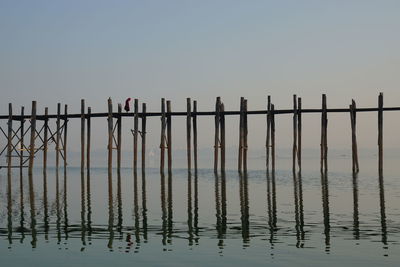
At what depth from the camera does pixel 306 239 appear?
1235cm

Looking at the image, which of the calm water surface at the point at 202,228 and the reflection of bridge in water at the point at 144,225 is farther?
the reflection of bridge in water at the point at 144,225

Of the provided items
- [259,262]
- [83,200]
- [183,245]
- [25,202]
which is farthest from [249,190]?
[259,262]

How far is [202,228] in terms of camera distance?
14.1 metres

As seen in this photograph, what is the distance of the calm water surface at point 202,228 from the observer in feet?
35.2

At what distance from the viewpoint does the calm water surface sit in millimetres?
10734

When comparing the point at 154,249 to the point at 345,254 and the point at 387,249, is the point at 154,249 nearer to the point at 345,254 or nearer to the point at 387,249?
the point at 345,254

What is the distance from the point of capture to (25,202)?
2038 centimetres

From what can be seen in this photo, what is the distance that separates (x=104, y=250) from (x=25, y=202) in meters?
9.89

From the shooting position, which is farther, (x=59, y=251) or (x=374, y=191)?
(x=374, y=191)

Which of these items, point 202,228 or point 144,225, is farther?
point 144,225

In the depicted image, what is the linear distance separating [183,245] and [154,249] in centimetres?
69

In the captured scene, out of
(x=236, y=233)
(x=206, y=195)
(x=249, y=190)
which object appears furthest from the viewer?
(x=249, y=190)

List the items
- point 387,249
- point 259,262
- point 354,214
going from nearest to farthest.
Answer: point 259,262 < point 387,249 < point 354,214

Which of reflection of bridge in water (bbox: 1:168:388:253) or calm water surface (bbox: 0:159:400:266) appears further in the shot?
reflection of bridge in water (bbox: 1:168:388:253)
